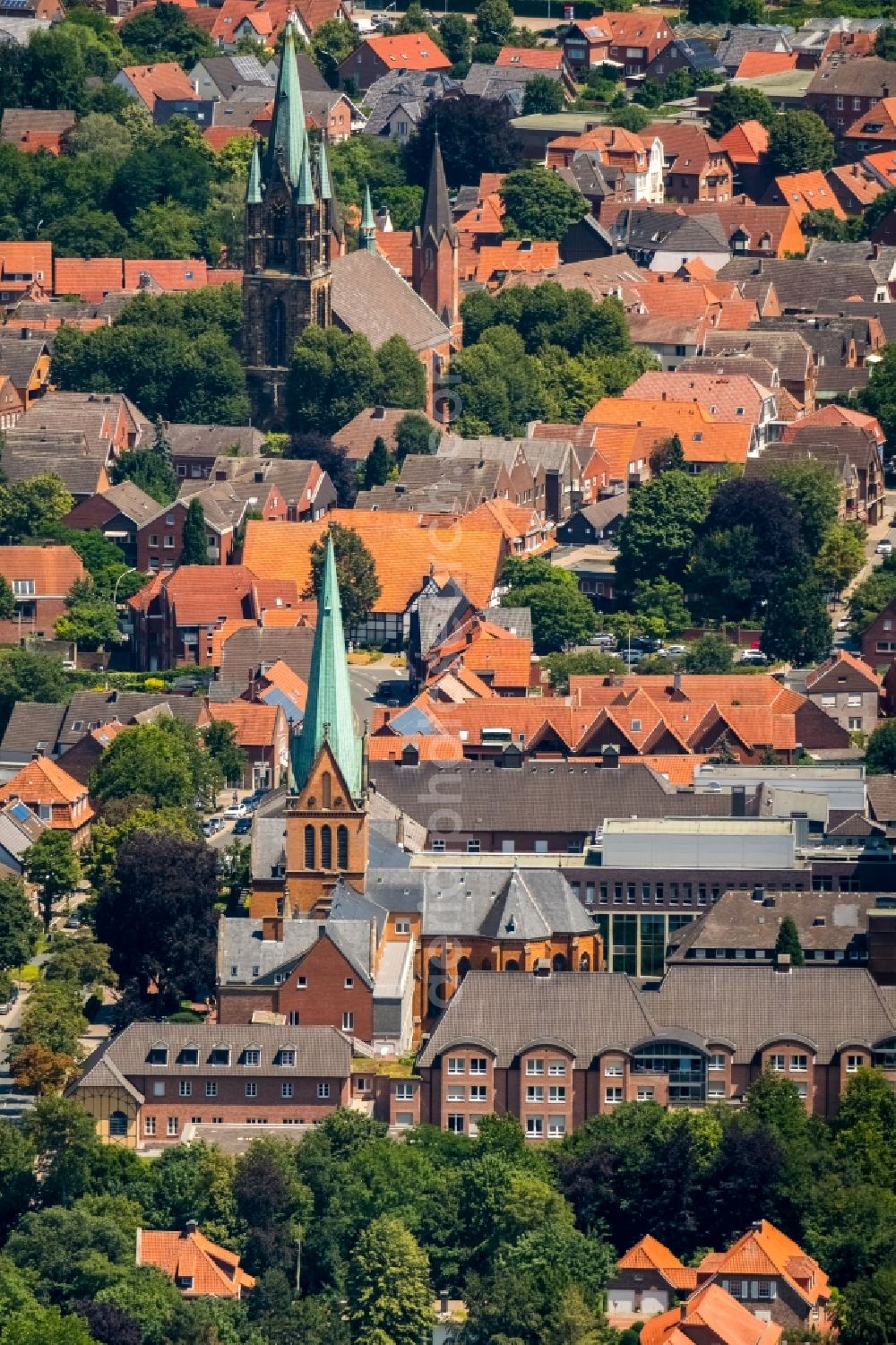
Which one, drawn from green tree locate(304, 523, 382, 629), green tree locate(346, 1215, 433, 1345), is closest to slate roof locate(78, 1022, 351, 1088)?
green tree locate(346, 1215, 433, 1345)

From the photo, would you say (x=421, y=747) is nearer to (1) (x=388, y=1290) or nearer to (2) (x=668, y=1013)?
(2) (x=668, y=1013)

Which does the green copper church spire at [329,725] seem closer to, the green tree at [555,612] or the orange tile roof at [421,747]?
the orange tile roof at [421,747]

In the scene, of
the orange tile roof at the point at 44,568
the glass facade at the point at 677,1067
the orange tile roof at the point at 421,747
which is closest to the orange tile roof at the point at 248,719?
the orange tile roof at the point at 421,747

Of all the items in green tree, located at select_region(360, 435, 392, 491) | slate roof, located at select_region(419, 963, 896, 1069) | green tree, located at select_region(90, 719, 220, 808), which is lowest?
slate roof, located at select_region(419, 963, 896, 1069)

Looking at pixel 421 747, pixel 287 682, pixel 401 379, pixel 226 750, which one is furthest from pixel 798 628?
pixel 401 379

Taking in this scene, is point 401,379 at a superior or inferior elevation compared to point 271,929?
superior

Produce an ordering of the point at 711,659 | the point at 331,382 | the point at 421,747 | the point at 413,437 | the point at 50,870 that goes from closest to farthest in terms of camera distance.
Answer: the point at 50,870 → the point at 421,747 → the point at 711,659 → the point at 413,437 → the point at 331,382

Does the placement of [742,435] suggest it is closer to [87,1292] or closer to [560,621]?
[560,621]

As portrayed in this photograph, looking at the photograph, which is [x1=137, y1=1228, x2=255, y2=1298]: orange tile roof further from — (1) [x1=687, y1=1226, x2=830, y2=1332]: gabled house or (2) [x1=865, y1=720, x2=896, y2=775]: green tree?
(2) [x1=865, y1=720, x2=896, y2=775]: green tree
